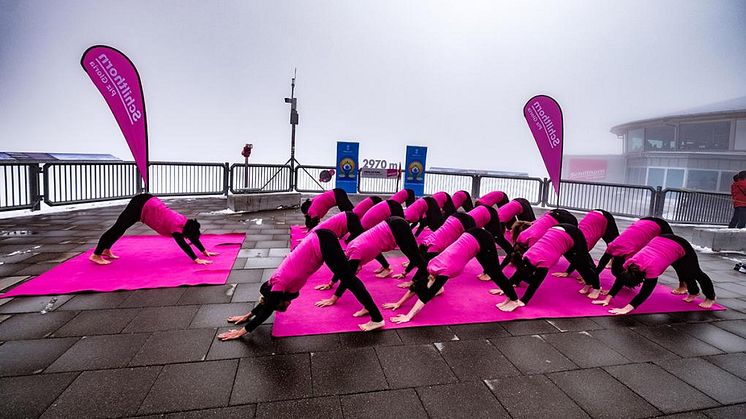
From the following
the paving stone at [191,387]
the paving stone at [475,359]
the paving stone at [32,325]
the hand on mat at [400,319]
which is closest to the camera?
the paving stone at [191,387]

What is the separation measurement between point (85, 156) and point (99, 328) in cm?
1532

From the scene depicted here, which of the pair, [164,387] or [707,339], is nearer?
[164,387]

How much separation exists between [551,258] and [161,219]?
5.48m

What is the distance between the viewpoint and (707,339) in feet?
12.7

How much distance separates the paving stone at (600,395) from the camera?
2.62 metres

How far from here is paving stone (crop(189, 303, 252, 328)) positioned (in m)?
3.80

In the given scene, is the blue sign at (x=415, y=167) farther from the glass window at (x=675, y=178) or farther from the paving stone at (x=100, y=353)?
the glass window at (x=675, y=178)

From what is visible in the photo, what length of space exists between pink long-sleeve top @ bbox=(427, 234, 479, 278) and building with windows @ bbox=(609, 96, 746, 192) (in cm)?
2943

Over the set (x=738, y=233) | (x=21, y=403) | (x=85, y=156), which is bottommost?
(x=21, y=403)

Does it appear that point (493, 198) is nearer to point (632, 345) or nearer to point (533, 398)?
point (632, 345)

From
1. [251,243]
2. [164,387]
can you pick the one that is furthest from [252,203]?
[164,387]

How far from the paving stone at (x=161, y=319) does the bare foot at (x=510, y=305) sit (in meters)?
3.57

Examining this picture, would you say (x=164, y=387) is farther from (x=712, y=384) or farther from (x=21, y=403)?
(x=712, y=384)

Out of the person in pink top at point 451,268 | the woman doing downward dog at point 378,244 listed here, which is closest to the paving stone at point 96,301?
the woman doing downward dog at point 378,244
